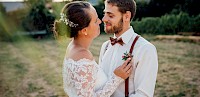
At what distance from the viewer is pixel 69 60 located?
2365mm

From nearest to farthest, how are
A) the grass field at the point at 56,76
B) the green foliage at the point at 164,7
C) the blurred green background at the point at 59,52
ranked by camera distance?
the grass field at the point at 56,76 < the blurred green background at the point at 59,52 < the green foliage at the point at 164,7

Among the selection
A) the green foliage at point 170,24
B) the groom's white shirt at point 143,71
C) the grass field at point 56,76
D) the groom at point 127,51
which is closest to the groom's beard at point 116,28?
the groom at point 127,51

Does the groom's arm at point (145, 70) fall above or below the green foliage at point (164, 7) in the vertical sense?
above

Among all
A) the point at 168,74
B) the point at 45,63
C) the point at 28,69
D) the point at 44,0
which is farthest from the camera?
the point at 44,0

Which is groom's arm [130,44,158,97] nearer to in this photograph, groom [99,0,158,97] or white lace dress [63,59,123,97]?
groom [99,0,158,97]

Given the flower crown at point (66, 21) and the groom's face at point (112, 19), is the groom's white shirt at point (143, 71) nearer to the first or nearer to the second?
the groom's face at point (112, 19)

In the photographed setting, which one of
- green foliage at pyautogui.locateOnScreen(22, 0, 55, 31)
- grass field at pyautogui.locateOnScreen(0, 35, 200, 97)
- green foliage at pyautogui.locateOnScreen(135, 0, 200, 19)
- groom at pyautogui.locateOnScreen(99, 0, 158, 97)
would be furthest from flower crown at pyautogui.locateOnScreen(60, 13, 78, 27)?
green foliage at pyautogui.locateOnScreen(22, 0, 55, 31)

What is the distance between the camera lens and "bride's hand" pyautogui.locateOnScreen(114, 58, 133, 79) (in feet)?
7.89

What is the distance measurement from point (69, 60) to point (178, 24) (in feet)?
63.2

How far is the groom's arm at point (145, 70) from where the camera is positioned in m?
2.45

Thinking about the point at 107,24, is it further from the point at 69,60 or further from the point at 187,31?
the point at 187,31

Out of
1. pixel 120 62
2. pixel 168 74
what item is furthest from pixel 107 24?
pixel 168 74

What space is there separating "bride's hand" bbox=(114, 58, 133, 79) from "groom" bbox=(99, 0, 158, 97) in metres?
0.07

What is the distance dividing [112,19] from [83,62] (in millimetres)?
563
